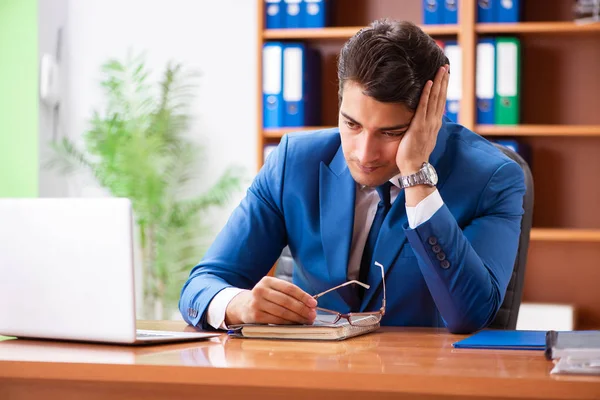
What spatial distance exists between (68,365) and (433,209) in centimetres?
77

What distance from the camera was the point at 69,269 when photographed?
53.6 inches

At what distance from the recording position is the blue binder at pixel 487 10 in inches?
144

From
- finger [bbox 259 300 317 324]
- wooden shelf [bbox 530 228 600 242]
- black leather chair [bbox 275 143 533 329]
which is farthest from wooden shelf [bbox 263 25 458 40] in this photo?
finger [bbox 259 300 317 324]

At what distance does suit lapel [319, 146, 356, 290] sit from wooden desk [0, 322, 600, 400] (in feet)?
1.48

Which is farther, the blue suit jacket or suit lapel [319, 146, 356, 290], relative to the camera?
suit lapel [319, 146, 356, 290]

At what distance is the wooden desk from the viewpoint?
1122 mm

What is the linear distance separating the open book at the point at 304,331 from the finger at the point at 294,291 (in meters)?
0.04

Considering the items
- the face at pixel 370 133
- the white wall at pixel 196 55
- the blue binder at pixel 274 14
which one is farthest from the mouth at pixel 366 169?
the white wall at pixel 196 55

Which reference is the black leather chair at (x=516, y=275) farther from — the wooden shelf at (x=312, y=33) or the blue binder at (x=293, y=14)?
the blue binder at (x=293, y=14)

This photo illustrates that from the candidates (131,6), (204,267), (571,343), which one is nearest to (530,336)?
(571,343)

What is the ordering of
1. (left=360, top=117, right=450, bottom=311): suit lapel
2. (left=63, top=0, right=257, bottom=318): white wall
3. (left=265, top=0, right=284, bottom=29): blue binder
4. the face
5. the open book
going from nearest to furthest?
the open book < the face < (left=360, top=117, right=450, bottom=311): suit lapel < (left=265, top=0, right=284, bottom=29): blue binder < (left=63, top=0, right=257, bottom=318): white wall

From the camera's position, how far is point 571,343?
1242 millimetres

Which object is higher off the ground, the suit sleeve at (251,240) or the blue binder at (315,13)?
the blue binder at (315,13)

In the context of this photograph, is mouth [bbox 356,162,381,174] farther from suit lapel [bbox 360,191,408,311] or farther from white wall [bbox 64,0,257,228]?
white wall [bbox 64,0,257,228]
